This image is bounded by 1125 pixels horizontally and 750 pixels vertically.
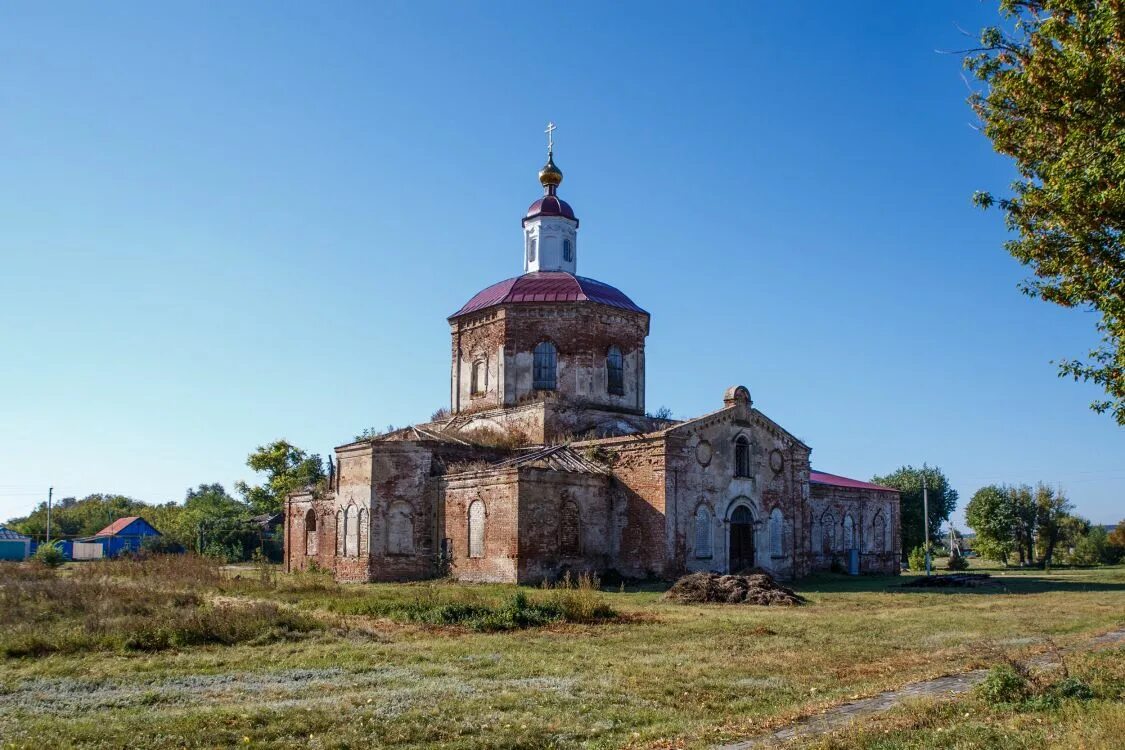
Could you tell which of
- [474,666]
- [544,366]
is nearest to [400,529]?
[544,366]

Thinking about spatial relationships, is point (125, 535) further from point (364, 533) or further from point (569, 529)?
point (569, 529)

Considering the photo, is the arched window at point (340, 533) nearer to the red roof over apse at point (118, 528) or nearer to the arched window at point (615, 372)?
the arched window at point (615, 372)

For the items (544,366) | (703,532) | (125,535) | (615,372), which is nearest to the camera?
(703,532)

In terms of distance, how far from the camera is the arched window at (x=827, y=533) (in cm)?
3688

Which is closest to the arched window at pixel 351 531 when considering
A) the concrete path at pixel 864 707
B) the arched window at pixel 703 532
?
the arched window at pixel 703 532

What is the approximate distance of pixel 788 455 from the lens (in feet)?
104

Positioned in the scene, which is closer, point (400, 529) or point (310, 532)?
point (400, 529)

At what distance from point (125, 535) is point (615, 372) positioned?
127 feet

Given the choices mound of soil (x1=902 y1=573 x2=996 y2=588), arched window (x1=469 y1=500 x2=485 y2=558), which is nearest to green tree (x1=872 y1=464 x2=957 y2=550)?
mound of soil (x1=902 y1=573 x2=996 y2=588)

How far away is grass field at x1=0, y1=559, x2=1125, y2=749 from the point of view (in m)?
8.14

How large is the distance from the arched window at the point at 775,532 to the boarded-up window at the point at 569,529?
7.18m

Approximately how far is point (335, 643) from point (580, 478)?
1430 centimetres

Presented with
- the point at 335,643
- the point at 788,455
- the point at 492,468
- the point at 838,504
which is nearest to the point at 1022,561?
the point at 838,504

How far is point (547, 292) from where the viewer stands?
31891 mm
